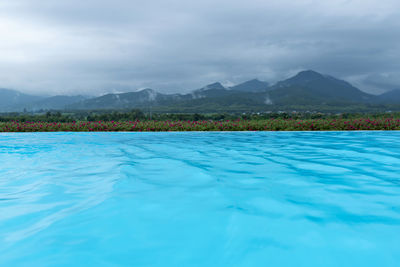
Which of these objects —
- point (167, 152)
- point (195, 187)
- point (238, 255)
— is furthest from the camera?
point (167, 152)

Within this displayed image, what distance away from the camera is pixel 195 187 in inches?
255

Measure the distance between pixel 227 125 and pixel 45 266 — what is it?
16.4 meters

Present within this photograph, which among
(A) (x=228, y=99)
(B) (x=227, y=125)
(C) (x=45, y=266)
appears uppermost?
(A) (x=228, y=99)

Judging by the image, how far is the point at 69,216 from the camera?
4.65 meters

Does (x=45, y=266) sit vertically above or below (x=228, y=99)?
below

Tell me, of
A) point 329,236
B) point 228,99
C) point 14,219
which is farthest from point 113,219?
point 228,99

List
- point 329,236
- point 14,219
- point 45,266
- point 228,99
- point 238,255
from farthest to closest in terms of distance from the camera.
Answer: point 228,99, point 14,219, point 329,236, point 238,255, point 45,266

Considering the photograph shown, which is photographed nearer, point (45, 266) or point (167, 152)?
point (45, 266)

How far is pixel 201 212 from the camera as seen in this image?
4980 mm

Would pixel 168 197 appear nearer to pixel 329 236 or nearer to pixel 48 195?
pixel 48 195

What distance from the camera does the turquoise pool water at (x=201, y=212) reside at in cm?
352

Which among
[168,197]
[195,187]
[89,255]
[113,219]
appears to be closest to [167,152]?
[195,187]

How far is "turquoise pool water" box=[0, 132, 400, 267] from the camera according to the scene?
138 inches

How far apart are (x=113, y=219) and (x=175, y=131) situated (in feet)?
48.6
